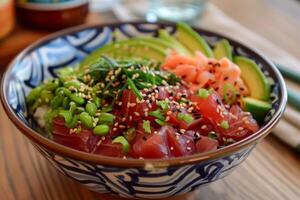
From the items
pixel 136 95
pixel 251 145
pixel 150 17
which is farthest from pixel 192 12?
pixel 251 145

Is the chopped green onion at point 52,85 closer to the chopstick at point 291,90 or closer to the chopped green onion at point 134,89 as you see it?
the chopped green onion at point 134,89

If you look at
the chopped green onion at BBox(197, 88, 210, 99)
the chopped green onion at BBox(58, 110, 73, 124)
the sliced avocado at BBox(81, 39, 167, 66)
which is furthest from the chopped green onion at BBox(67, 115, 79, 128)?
the sliced avocado at BBox(81, 39, 167, 66)

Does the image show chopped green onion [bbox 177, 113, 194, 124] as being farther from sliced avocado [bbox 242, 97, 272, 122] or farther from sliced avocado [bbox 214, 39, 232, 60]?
sliced avocado [bbox 214, 39, 232, 60]

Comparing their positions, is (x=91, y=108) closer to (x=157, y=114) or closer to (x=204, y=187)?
(x=157, y=114)

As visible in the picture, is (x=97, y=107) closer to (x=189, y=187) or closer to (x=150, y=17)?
(x=189, y=187)

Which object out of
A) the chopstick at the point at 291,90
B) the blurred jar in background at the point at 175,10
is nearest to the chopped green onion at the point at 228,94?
the chopstick at the point at 291,90

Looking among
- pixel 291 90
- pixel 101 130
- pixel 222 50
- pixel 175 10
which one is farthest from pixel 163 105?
pixel 175 10

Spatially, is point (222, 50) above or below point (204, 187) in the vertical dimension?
above
